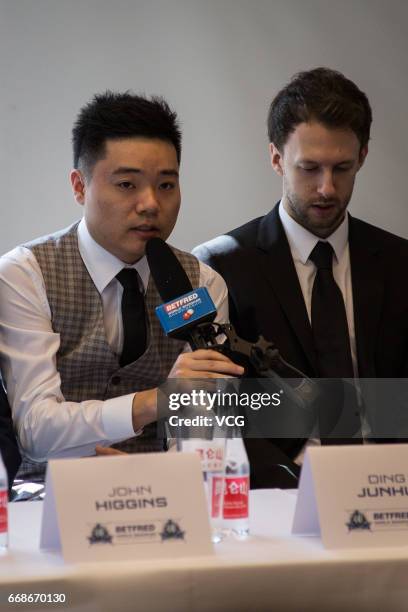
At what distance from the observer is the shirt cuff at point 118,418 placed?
181 centimetres

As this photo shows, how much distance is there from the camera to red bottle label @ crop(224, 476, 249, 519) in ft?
4.04

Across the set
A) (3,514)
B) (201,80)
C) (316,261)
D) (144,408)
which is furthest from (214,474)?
(201,80)

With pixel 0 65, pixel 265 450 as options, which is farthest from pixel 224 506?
pixel 0 65

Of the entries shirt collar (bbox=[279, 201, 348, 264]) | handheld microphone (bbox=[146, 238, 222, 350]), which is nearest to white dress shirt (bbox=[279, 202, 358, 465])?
shirt collar (bbox=[279, 201, 348, 264])

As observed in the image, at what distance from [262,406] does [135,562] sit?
3.88 feet

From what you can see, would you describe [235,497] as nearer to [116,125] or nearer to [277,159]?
[116,125]

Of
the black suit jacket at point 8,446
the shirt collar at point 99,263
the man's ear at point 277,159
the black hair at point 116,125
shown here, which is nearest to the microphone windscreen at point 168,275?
the shirt collar at point 99,263

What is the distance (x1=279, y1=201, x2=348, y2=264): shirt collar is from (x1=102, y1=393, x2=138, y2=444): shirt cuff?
0.71 m

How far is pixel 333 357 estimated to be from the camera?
221 cm

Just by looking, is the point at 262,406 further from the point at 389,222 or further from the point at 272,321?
the point at 389,222

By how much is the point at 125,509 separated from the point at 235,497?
18cm

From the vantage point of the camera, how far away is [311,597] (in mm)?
1110

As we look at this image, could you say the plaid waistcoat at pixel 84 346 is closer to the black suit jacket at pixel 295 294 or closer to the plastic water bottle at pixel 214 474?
the black suit jacket at pixel 295 294

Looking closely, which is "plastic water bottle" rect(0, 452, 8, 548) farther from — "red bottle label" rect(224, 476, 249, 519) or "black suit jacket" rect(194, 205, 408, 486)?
"black suit jacket" rect(194, 205, 408, 486)
